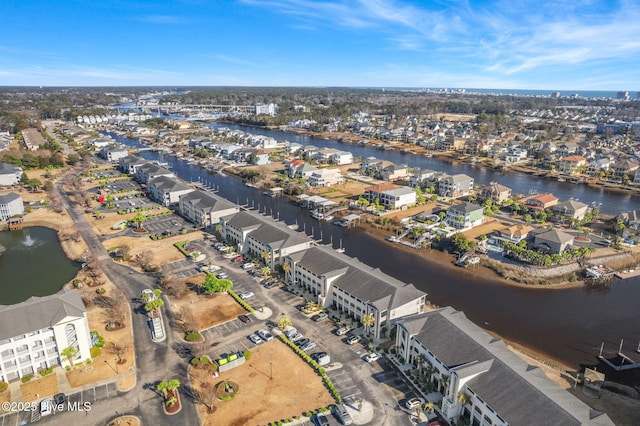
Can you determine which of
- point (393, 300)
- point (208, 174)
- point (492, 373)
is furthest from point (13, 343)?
point (208, 174)

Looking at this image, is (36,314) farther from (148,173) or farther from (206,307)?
(148,173)

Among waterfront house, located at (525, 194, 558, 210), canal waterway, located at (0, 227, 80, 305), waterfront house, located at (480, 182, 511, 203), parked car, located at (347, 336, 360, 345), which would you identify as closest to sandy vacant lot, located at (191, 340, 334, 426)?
parked car, located at (347, 336, 360, 345)

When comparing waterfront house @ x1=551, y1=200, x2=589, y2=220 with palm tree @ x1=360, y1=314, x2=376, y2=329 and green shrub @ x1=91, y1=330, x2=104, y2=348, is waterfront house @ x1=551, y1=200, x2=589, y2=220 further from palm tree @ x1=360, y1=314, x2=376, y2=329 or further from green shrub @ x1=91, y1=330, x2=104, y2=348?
green shrub @ x1=91, y1=330, x2=104, y2=348

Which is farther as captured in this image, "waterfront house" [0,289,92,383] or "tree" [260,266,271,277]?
"tree" [260,266,271,277]

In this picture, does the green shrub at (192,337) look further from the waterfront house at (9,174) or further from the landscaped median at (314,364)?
the waterfront house at (9,174)

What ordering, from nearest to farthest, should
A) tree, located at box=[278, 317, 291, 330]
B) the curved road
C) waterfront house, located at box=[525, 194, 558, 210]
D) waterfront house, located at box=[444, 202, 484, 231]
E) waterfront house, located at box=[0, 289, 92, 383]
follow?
the curved road, waterfront house, located at box=[0, 289, 92, 383], tree, located at box=[278, 317, 291, 330], waterfront house, located at box=[444, 202, 484, 231], waterfront house, located at box=[525, 194, 558, 210]

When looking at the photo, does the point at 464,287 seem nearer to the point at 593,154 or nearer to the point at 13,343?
the point at 13,343

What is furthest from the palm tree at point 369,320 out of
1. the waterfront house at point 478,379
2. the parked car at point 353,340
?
the waterfront house at point 478,379
